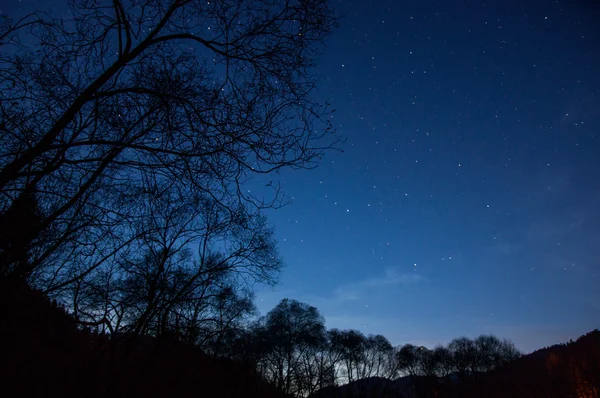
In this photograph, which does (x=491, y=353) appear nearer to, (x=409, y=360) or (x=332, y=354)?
(x=409, y=360)

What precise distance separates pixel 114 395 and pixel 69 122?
4584 millimetres

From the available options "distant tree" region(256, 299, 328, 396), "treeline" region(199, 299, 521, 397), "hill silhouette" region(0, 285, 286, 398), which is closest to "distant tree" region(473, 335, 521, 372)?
"treeline" region(199, 299, 521, 397)

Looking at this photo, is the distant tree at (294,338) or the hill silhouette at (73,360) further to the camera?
the distant tree at (294,338)

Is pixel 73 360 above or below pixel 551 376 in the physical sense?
below

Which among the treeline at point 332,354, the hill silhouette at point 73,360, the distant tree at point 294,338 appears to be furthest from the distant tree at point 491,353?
the hill silhouette at point 73,360

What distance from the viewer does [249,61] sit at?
3811 mm

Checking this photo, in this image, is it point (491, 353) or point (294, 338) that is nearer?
point (294, 338)

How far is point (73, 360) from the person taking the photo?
5.95 m

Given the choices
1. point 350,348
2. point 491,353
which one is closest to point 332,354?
point 350,348

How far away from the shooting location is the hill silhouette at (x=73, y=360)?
14.9ft

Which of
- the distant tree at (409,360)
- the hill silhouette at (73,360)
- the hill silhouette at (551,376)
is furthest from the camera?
the distant tree at (409,360)

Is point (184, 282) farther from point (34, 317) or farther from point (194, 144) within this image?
point (194, 144)

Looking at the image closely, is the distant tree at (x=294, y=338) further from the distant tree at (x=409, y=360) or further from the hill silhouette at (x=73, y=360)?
the hill silhouette at (x=73, y=360)

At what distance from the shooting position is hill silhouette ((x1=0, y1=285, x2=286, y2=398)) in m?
4.54
